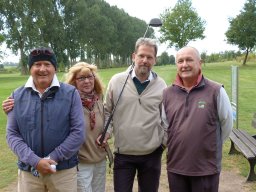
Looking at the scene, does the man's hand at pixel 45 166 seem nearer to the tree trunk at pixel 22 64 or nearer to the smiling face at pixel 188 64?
the smiling face at pixel 188 64

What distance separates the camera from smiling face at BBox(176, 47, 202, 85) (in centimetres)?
355

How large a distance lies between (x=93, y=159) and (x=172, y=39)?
51.0 metres

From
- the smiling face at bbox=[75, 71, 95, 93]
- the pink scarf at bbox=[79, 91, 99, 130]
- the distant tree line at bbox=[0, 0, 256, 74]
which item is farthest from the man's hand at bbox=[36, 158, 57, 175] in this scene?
the distant tree line at bbox=[0, 0, 256, 74]

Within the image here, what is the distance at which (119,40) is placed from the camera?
85688 mm

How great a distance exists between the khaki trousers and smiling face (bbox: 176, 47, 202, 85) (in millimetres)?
1357

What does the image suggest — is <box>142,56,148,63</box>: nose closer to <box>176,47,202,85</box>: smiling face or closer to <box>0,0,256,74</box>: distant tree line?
<box>176,47,202,85</box>: smiling face

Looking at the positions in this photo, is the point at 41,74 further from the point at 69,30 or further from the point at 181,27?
the point at 69,30

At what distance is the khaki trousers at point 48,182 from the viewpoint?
3525mm

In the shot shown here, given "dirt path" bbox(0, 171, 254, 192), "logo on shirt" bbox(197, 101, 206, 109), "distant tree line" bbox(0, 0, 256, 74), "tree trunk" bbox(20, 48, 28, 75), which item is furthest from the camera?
"tree trunk" bbox(20, 48, 28, 75)

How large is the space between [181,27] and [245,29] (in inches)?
394

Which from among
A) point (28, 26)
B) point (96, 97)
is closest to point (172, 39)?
point (28, 26)

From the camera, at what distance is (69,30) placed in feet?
232

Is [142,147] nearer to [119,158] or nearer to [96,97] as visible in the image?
[119,158]

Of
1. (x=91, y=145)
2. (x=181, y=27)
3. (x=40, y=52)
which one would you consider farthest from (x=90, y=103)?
(x=181, y=27)
